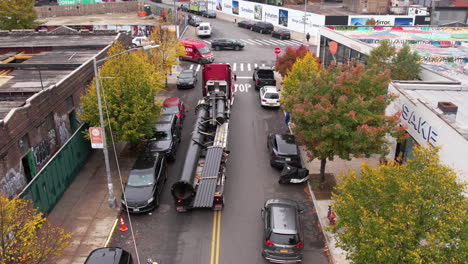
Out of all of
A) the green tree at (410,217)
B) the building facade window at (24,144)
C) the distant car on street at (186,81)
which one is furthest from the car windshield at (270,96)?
the green tree at (410,217)

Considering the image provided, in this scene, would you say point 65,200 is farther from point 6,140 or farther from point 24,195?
point 6,140

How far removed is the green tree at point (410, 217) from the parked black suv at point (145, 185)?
33.8ft

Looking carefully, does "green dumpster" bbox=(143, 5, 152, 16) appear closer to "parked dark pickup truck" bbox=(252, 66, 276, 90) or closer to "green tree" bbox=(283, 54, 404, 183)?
"parked dark pickup truck" bbox=(252, 66, 276, 90)

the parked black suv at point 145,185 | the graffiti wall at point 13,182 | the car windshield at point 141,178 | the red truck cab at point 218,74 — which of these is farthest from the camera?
the red truck cab at point 218,74

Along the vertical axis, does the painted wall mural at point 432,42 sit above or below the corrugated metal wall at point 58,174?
above

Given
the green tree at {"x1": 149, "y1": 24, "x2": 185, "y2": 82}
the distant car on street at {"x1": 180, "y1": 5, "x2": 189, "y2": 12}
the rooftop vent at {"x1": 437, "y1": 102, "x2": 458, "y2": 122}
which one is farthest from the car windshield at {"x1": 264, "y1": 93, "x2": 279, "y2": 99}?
the distant car on street at {"x1": 180, "y1": 5, "x2": 189, "y2": 12}

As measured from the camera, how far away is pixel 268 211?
59.1 ft

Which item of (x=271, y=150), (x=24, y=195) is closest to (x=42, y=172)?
(x=24, y=195)

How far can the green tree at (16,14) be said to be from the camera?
49.1m

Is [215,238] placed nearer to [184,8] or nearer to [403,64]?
[403,64]

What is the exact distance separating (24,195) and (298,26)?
185 feet

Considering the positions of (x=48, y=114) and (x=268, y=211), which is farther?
(x=48, y=114)

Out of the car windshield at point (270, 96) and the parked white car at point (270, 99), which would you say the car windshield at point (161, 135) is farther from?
the car windshield at point (270, 96)

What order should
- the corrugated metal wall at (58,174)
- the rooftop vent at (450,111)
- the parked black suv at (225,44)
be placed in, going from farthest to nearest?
1. the parked black suv at (225,44)
2. the corrugated metal wall at (58,174)
3. the rooftop vent at (450,111)
